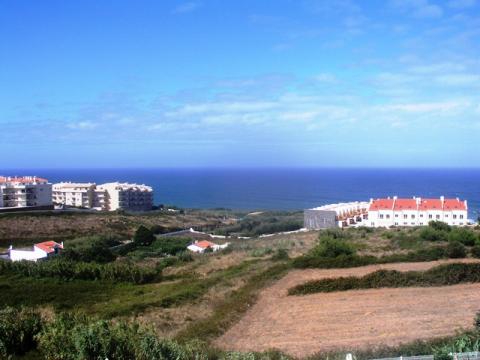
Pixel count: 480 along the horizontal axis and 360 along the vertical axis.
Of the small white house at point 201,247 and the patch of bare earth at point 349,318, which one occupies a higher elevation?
the patch of bare earth at point 349,318

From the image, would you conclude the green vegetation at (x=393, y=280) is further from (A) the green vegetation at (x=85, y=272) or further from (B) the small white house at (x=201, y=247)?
(B) the small white house at (x=201, y=247)

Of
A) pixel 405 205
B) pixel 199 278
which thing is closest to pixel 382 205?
pixel 405 205

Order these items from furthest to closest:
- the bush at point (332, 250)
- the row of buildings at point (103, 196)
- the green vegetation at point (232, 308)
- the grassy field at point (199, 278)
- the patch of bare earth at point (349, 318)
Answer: the row of buildings at point (103, 196) → the bush at point (332, 250) → the grassy field at point (199, 278) → the green vegetation at point (232, 308) → the patch of bare earth at point (349, 318)

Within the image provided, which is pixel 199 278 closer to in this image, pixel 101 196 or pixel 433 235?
pixel 433 235

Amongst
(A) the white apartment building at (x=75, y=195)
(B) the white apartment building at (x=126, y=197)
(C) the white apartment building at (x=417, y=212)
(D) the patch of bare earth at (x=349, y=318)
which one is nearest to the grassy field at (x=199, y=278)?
(D) the patch of bare earth at (x=349, y=318)

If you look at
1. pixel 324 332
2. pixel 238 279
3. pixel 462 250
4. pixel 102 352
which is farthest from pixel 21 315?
pixel 462 250

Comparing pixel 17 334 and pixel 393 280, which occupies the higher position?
pixel 17 334

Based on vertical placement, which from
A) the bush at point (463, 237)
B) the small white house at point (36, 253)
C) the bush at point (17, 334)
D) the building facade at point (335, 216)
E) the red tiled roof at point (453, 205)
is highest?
the bush at point (17, 334)

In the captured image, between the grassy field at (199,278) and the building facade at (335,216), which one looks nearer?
the grassy field at (199,278)
